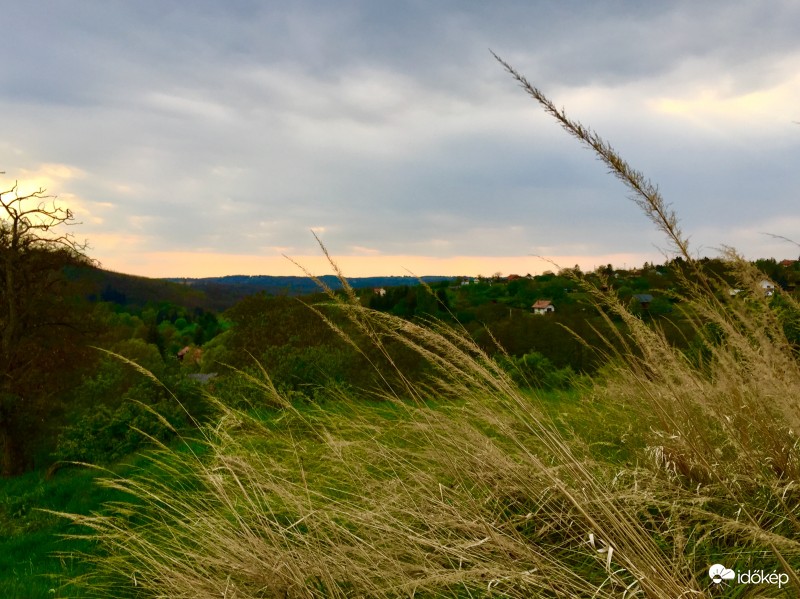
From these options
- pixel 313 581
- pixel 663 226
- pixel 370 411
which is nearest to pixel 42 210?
pixel 370 411

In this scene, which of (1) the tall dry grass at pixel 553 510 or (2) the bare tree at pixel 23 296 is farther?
(2) the bare tree at pixel 23 296

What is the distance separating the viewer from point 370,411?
595 cm

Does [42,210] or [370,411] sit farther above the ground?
[42,210]

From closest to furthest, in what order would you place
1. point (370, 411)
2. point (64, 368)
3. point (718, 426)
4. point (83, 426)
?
1. point (718, 426)
2. point (370, 411)
3. point (83, 426)
4. point (64, 368)

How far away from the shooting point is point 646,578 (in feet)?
6.71

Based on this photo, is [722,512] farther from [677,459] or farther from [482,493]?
[482,493]

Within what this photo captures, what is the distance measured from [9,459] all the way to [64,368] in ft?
9.20

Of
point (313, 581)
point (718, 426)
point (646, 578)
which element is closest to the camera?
point (646, 578)

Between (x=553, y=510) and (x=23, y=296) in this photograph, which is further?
(x=23, y=296)

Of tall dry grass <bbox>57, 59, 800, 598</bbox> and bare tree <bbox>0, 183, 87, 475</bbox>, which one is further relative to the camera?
bare tree <bbox>0, 183, 87, 475</bbox>

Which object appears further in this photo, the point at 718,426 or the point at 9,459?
the point at 9,459

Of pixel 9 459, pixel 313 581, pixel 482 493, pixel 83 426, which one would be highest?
pixel 482 493

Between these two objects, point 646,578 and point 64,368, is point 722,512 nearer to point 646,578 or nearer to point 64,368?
point 646,578

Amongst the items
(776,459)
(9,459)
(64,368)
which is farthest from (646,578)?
(9,459)
